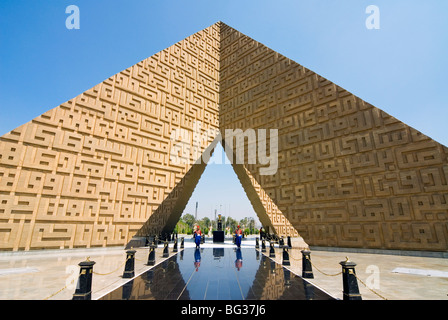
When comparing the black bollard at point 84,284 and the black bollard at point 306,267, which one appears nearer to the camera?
the black bollard at point 84,284

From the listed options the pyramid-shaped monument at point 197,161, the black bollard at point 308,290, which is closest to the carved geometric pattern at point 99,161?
the pyramid-shaped monument at point 197,161

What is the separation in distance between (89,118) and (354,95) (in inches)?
499

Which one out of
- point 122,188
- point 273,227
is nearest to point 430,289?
point 122,188

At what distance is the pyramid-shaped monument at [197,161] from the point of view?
833cm

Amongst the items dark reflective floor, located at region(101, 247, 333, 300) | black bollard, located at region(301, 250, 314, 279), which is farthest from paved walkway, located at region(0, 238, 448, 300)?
dark reflective floor, located at region(101, 247, 333, 300)

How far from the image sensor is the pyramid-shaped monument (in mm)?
8328

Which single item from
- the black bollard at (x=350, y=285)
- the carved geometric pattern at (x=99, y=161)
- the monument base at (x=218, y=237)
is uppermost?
the carved geometric pattern at (x=99, y=161)

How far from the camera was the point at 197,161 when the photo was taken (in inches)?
582

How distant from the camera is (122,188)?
10.8m

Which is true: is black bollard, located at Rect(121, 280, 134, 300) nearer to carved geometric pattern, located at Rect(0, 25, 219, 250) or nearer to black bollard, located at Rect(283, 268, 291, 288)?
black bollard, located at Rect(283, 268, 291, 288)

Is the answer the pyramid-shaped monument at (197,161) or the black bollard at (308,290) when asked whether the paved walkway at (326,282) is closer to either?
the black bollard at (308,290)
